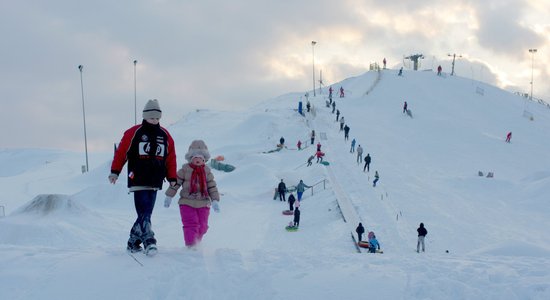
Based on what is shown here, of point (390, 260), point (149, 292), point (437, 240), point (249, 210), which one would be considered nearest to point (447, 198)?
point (437, 240)

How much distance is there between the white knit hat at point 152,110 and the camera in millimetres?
7379

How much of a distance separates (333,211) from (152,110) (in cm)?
1399

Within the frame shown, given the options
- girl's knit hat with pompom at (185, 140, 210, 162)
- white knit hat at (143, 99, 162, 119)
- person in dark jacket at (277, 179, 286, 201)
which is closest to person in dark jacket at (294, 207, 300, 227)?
person in dark jacket at (277, 179, 286, 201)

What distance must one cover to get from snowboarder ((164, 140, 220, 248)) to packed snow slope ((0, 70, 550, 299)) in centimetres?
41

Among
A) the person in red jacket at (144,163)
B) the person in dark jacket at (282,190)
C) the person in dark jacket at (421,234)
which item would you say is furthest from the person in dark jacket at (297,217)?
the person in red jacket at (144,163)

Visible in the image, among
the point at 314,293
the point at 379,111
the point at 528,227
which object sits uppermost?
the point at 379,111

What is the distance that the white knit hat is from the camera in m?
7.38

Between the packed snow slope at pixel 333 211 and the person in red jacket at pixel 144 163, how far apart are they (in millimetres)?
358

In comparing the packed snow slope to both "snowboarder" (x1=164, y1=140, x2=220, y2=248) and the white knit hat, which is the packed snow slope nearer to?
"snowboarder" (x1=164, y1=140, x2=220, y2=248)

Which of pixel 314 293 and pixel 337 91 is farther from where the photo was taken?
pixel 337 91

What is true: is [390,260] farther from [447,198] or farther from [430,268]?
[447,198]

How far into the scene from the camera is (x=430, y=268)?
6867 mm

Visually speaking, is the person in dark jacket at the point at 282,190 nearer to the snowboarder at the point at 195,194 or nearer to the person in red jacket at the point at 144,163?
the snowboarder at the point at 195,194

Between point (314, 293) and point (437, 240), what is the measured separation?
44.4 feet
